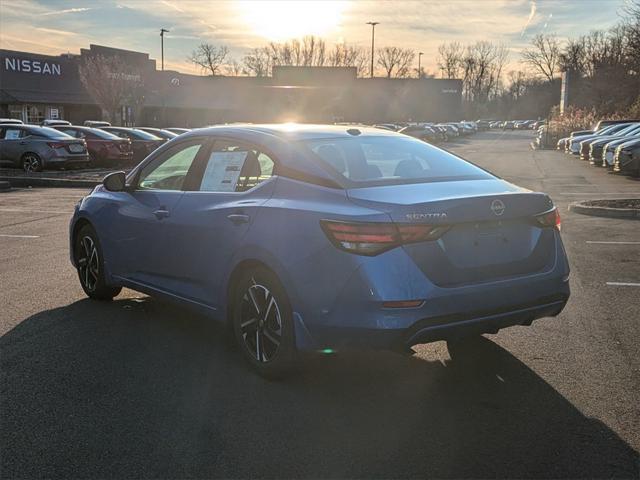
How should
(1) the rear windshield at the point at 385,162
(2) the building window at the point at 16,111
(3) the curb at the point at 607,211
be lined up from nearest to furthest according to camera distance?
(1) the rear windshield at the point at 385,162, (3) the curb at the point at 607,211, (2) the building window at the point at 16,111

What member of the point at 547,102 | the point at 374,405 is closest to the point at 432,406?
the point at 374,405

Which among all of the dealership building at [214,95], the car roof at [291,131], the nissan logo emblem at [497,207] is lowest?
the nissan logo emblem at [497,207]

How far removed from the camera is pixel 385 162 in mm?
4879

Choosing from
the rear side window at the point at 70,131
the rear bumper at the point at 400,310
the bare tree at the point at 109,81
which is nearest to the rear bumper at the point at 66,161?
the rear side window at the point at 70,131

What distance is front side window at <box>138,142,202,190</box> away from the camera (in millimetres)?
5402

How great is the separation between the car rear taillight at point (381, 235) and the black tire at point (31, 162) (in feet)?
66.1

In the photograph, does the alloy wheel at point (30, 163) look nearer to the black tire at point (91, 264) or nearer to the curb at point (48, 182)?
the curb at point (48, 182)

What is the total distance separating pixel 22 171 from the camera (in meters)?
21.9

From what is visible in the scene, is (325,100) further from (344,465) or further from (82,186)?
(344,465)

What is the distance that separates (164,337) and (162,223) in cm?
89

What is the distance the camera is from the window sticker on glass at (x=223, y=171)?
4.84 meters

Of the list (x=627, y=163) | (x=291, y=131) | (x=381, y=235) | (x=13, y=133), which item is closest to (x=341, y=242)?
(x=381, y=235)

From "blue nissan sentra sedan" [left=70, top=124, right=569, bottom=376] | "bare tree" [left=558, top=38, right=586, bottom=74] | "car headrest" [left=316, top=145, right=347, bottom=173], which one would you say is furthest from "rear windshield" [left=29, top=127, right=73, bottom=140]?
"bare tree" [left=558, top=38, right=586, bottom=74]

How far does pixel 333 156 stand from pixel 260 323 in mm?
1217
